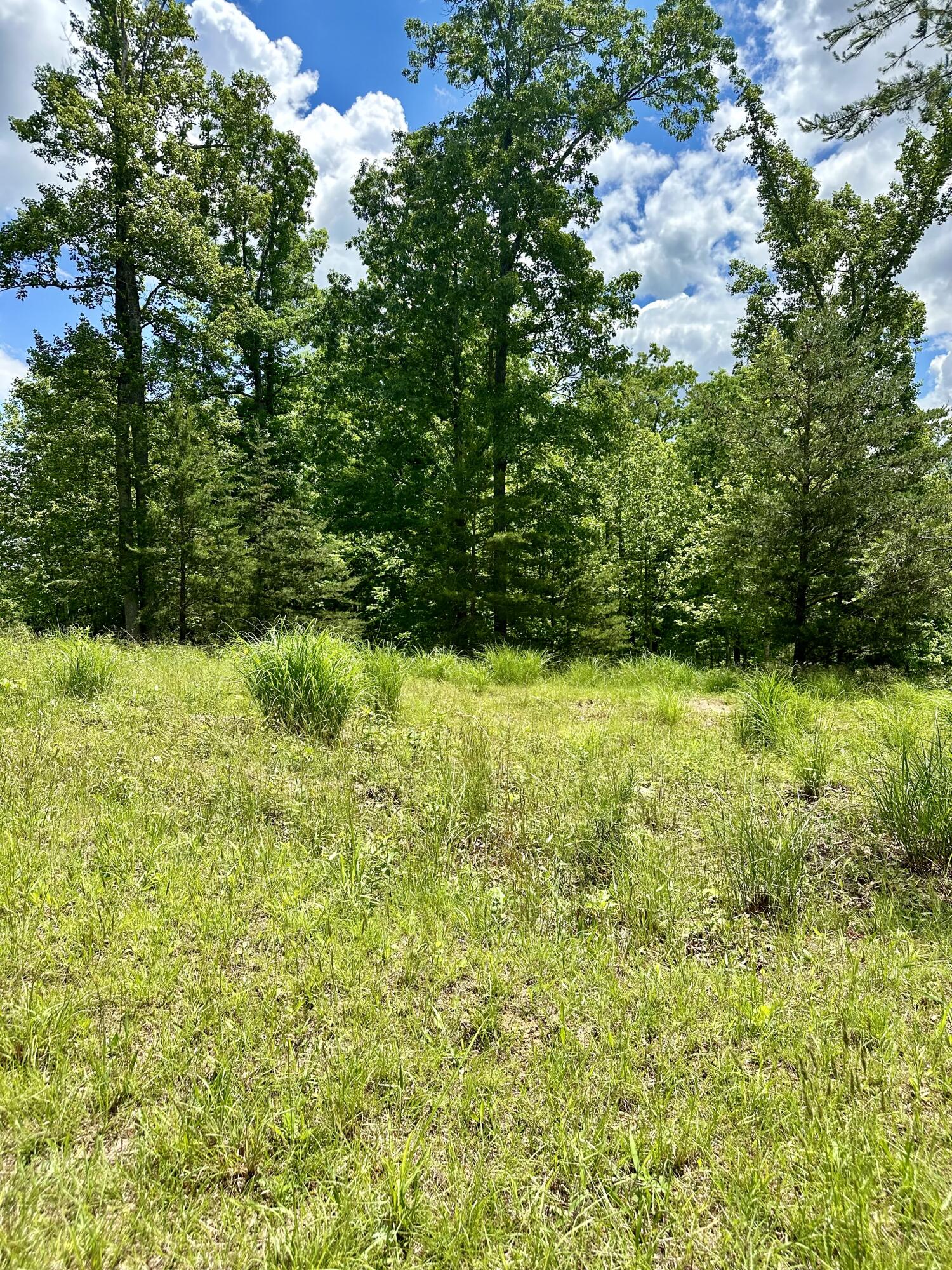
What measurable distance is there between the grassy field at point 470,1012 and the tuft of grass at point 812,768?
3 cm

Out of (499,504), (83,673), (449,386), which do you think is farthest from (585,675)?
(449,386)

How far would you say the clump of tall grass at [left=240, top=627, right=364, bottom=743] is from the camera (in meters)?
5.03

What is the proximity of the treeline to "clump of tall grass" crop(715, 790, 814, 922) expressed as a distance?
8199 millimetres

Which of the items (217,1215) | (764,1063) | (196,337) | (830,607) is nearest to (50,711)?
(217,1215)

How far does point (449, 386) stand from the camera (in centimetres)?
1585

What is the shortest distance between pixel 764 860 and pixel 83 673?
20.3ft

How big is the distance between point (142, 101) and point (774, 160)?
17.4 metres

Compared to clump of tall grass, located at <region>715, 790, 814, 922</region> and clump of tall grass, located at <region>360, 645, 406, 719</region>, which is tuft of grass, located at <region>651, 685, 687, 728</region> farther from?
clump of tall grass, located at <region>360, 645, 406, 719</region>

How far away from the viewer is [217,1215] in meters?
1.45

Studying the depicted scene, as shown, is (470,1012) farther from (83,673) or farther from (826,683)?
(826,683)

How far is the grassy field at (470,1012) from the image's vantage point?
1436 millimetres

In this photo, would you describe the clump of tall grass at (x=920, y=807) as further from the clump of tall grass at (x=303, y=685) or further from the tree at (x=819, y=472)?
the tree at (x=819, y=472)

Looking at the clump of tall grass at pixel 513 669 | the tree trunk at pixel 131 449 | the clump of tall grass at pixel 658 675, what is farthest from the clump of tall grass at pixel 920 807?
the tree trunk at pixel 131 449

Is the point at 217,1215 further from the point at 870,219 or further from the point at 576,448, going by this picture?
the point at 870,219
